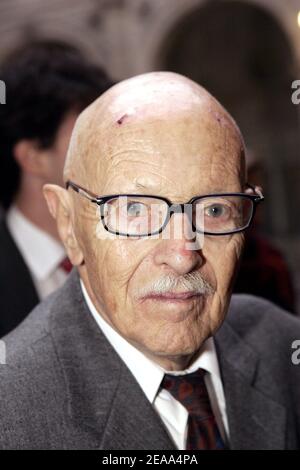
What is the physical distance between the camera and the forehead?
124 centimetres

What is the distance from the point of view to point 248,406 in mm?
1542

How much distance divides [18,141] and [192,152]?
160 cm

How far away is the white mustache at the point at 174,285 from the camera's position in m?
1.25

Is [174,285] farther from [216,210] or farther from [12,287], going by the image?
[12,287]

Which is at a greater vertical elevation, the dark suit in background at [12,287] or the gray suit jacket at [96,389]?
the dark suit in background at [12,287]

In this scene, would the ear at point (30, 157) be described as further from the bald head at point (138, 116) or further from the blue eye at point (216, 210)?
the blue eye at point (216, 210)

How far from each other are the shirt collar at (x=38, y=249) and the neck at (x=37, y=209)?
0.02m

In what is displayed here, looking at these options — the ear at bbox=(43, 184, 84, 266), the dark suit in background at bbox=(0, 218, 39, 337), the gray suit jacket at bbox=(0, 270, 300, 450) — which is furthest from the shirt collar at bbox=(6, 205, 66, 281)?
the ear at bbox=(43, 184, 84, 266)

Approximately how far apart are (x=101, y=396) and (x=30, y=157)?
59.2 inches

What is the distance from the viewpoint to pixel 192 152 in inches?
49.1

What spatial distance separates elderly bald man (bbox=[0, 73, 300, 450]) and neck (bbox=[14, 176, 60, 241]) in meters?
1.15

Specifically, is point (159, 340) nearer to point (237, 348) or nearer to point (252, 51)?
point (237, 348)

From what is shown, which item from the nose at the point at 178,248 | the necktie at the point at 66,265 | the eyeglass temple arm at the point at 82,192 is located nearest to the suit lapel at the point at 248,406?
the nose at the point at 178,248

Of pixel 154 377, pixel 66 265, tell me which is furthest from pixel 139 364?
pixel 66 265
